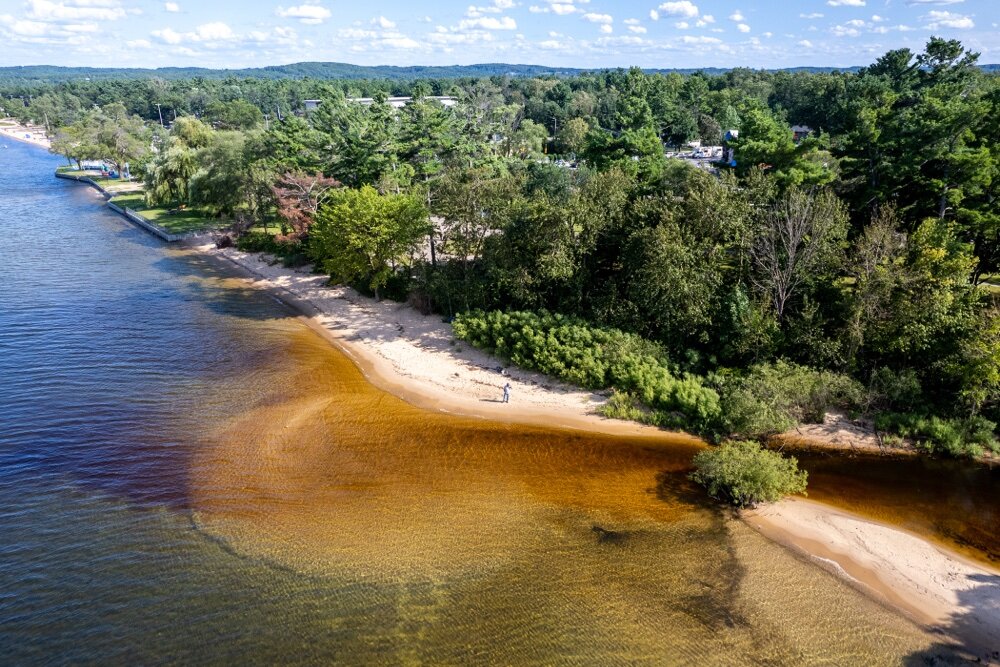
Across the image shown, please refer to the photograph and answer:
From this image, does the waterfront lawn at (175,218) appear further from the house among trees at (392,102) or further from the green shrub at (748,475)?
the green shrub at (748,475)

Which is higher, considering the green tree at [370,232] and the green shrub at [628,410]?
the green tree at [370,232]

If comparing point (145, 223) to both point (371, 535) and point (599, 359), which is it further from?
point (371, 535)

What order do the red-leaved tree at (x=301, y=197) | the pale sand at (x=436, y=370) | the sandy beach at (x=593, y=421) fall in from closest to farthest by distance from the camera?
the sandy beach at (x=593, y=421) < the pale sand at (x=436, y=370) < the red-leaved tree at (x=301, y=197)

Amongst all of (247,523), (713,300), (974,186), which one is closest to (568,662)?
(247,523)

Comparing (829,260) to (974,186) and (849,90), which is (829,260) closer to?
(974,186)

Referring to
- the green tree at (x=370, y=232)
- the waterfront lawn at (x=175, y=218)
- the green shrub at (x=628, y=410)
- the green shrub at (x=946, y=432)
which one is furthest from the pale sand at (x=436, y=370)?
the waterfront lawn at (x=175, y=218)

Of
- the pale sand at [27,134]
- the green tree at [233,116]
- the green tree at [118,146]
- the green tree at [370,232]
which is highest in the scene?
the green tree at [233,116]
